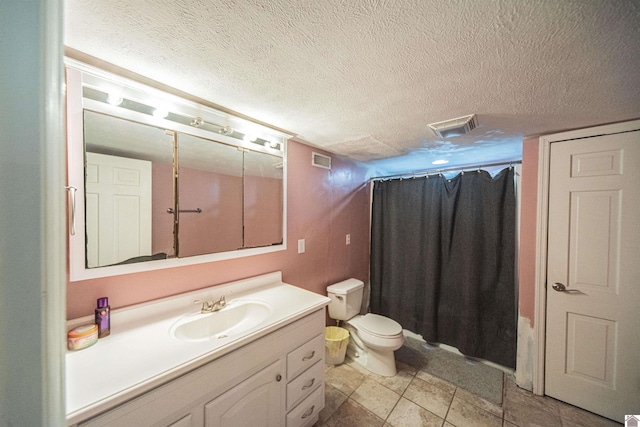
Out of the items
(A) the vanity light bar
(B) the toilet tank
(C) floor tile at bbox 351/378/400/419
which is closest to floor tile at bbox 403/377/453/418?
(C) floor tile at bbox 351/378/400/419

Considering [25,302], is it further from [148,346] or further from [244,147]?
[244,147]

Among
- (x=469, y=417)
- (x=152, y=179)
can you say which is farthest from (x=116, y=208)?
(x=469, y=417)

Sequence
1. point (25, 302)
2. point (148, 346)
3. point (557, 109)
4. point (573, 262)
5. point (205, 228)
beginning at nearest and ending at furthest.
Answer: point (25, 302) → point (148, 346) → point (557, 109) → point (205, 228) → point (573, 262)

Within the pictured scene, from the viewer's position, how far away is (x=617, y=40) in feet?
2.61

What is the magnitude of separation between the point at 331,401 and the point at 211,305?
1.15m

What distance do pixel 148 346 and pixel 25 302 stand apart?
36.5 inches

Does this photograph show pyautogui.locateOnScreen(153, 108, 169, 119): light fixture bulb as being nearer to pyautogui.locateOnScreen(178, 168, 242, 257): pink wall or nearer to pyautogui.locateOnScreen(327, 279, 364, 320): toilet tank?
pyautogui.locateOnScreen(178, 168, 242, 257): pink wall

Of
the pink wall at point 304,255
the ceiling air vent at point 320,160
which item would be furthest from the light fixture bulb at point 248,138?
the ceiling air vent at point 320,160

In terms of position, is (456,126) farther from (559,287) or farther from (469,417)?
(469,417)

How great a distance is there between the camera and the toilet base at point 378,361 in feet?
6.27

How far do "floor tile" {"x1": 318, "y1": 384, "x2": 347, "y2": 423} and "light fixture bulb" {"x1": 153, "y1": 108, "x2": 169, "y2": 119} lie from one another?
2109mm

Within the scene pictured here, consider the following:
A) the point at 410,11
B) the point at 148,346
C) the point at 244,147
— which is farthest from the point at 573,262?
the point at 148,346

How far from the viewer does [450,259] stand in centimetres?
230

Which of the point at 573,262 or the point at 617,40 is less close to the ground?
the point at 617,40
